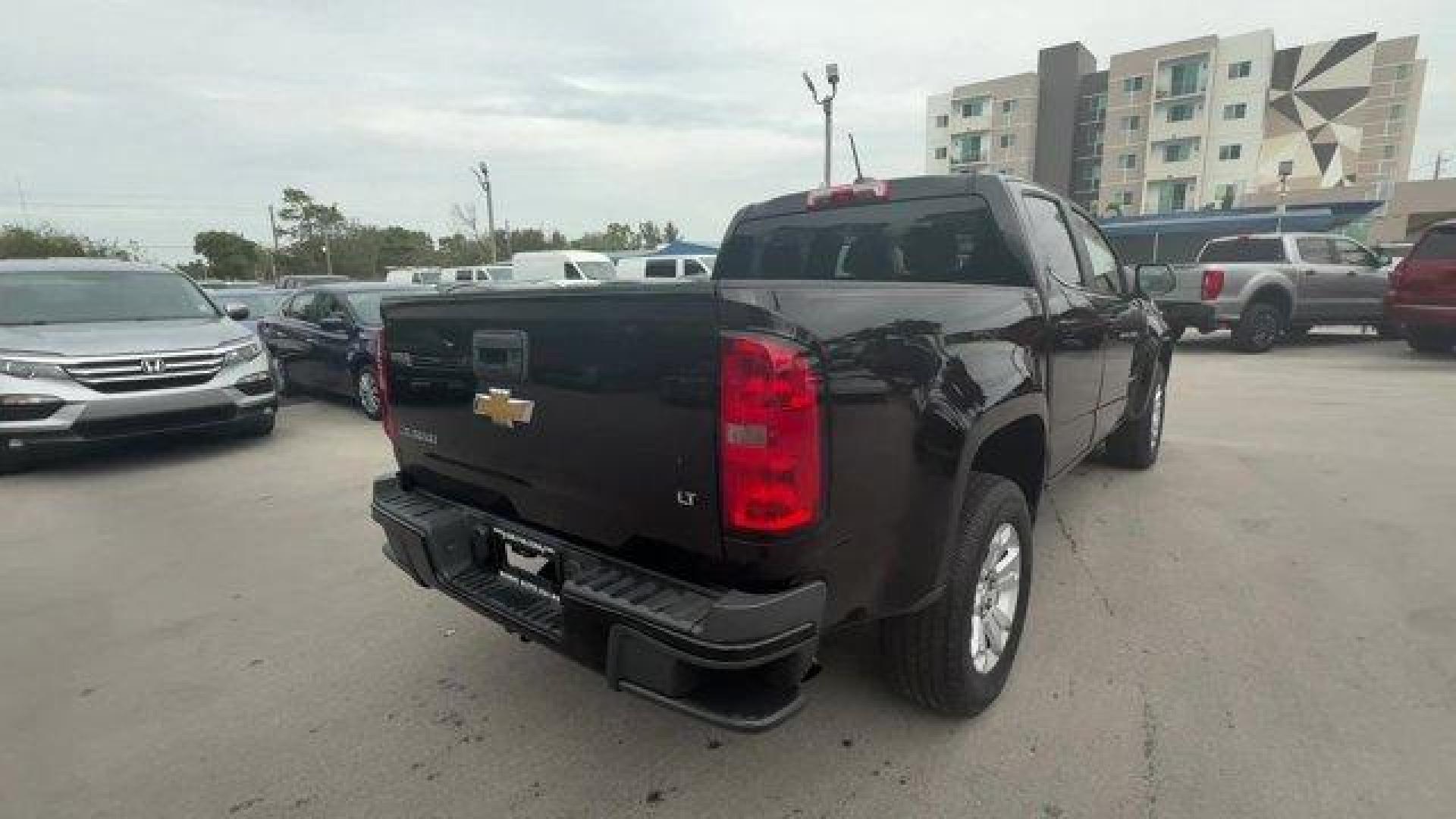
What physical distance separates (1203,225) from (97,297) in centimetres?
3536

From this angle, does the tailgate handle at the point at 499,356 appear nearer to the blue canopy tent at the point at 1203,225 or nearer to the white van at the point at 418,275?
the white van at the point at 418,275

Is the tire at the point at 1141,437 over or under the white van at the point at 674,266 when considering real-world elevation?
under

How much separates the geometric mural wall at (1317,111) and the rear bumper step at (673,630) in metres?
61.9

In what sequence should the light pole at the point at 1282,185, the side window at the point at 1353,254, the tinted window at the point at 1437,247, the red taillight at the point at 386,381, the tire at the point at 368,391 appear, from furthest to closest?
the light pole at the point at 1282,185 < the side window at the point at 1353,254 < the tinted window at the point at 1437,247 < the tire at the point at 368,391 < the red taillight at the point at 386,381

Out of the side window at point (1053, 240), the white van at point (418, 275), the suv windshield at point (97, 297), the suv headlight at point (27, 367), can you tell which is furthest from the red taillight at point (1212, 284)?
the white van at point (418, 275)

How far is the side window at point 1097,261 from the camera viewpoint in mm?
3882

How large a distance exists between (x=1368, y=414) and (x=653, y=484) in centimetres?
802

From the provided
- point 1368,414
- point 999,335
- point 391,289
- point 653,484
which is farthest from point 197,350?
point 1368,414

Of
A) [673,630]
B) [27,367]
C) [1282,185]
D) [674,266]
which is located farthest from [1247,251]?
[1282,185]

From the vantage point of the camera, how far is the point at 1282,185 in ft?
139

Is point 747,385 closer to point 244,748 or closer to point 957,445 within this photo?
point 957,445

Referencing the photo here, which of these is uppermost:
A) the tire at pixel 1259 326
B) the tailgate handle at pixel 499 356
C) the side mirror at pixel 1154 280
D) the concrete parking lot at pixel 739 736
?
the side mirror at pixel 1154 280

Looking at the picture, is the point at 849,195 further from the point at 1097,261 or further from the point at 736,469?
the point at 736,469

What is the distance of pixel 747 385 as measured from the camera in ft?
5.53
